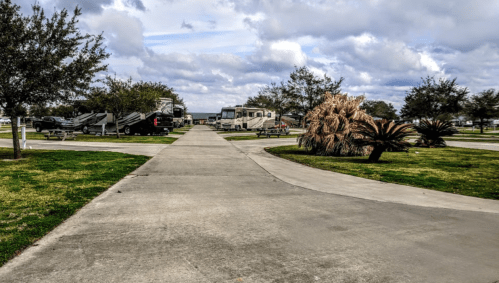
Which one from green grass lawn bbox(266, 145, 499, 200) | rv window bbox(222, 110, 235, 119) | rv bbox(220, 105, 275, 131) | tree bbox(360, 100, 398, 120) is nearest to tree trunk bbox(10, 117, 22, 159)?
green grass lawn bbox(266, 145, 499, 200)

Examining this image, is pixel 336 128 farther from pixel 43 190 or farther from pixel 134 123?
pixel 134 123

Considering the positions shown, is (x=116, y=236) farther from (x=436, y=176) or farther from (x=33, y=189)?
(x=436, y=176)

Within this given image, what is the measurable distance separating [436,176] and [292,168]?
13.7 ft

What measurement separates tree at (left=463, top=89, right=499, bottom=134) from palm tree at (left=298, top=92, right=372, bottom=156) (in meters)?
33.7

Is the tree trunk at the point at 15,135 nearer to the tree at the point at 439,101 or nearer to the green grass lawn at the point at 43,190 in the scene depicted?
the green grass lawn at the point at 43,190

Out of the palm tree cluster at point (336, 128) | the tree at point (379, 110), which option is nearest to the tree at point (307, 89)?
the palm tree cluster at point (336, 128)

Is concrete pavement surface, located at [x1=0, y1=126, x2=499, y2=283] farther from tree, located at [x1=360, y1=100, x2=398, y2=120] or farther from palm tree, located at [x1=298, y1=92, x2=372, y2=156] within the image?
tree, located at [x1=360, y1=100, x2=398, y2=120]

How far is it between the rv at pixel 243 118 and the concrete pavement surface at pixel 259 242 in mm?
39294

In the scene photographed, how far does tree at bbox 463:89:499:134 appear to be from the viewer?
3953 cm

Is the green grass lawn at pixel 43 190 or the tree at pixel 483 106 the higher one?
the tree at pixel 483 106

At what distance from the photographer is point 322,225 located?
4.77 metres

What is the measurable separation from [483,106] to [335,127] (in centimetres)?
3508

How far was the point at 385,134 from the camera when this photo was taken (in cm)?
1217

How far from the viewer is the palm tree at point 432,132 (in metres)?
19.9
